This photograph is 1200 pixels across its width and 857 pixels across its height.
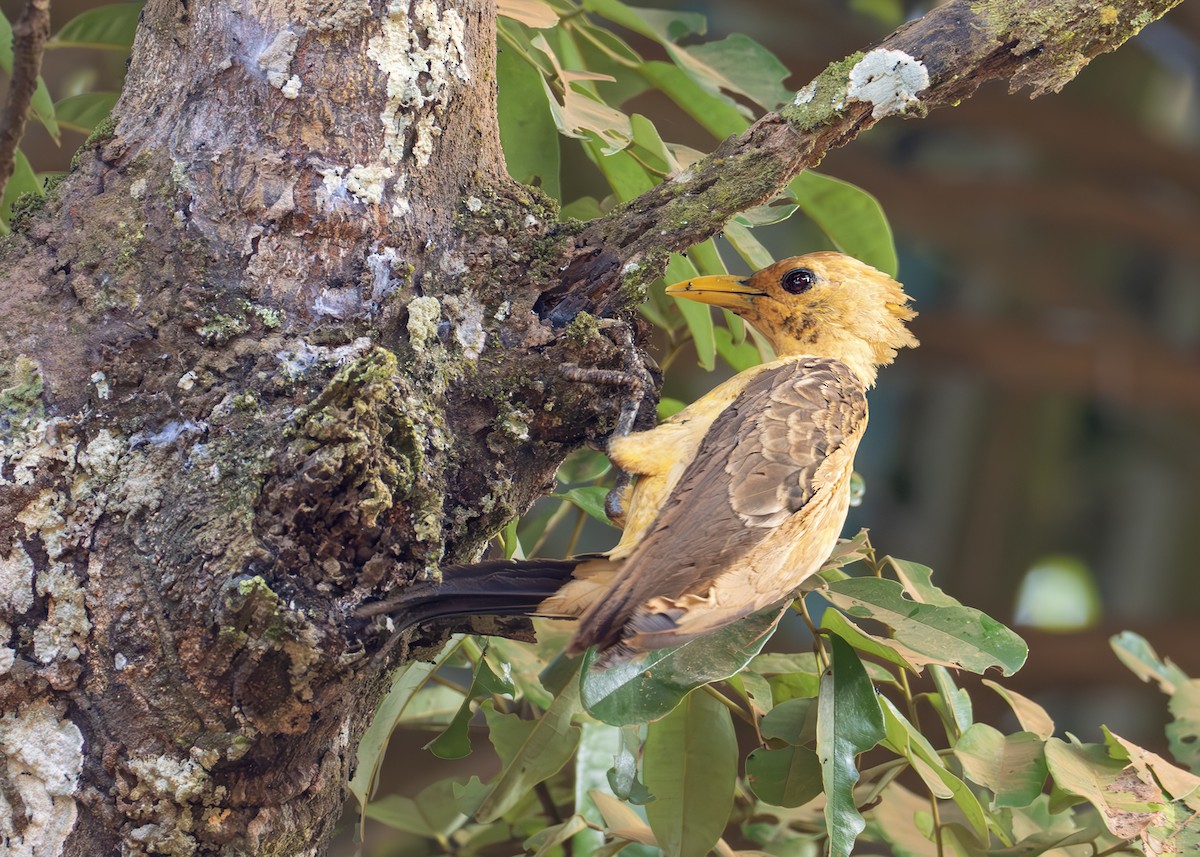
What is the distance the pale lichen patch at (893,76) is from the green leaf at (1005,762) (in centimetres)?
77

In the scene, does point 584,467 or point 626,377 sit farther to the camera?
point 584,467

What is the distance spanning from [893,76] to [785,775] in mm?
846

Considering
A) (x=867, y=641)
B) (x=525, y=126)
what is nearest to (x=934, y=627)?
(x=867, y=641)

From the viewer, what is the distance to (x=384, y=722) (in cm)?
160

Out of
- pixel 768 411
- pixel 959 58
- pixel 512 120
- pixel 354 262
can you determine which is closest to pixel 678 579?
pixel 768 411

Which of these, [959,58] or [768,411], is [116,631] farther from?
[959,58]

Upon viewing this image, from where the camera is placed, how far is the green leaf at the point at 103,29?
191cm

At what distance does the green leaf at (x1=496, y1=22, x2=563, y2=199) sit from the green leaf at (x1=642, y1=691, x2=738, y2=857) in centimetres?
78

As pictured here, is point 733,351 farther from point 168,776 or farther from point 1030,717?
point 168,776

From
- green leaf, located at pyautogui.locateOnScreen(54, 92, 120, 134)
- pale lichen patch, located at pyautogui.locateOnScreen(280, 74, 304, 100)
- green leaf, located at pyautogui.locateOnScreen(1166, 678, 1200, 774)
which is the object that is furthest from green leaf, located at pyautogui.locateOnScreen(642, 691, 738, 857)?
green leaf, located at pyautogui.locateOnScreen(54, 92, 120, 134)

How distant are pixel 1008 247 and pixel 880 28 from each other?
3.14ft

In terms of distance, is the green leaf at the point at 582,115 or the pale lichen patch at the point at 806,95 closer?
the pale lichen patch at the point at 806,95

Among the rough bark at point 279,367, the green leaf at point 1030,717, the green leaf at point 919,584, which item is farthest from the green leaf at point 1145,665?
the rough bark at point 279,367

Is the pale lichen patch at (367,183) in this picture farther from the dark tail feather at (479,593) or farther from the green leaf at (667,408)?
the green leaf at (667,408)
